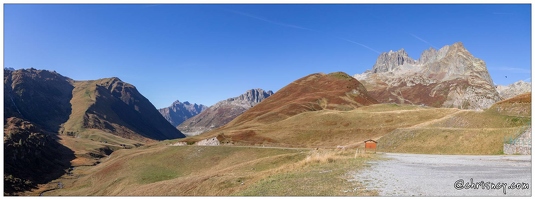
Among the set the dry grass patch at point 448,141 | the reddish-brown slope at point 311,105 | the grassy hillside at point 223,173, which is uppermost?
the reddish-brown slope at point 311,105

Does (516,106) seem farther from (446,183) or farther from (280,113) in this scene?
(280,113)

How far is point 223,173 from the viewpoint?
1597 inches

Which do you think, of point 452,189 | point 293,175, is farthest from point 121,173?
point 452,189

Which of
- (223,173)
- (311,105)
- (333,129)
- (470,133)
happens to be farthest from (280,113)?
(223,173)

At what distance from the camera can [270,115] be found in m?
158

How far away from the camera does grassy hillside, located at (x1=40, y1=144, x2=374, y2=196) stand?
22.1 meters

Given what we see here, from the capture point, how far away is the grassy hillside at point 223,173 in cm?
2211

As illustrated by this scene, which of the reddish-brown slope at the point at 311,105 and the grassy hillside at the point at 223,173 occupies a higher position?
the reddish-brown slope at the point at 311,105

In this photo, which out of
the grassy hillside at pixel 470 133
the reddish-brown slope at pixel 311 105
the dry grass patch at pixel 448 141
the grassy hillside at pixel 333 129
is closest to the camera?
the dry grass patch at pixel 448 141

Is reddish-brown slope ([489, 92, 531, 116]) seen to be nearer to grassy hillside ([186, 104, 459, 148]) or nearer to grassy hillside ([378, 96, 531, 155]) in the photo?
grassy hillside ([378, 96, 531, 155])

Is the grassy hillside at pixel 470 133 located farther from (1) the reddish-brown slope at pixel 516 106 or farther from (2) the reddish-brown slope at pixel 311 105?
(2) the reddish-brown slope at pixel 311 105

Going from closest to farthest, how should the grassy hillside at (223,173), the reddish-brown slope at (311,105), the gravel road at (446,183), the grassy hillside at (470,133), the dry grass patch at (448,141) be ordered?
the gravel road at (446,183), the grassy hillside at (223,173), the dry grass patch at (448,141), the grassy hillside at (470,133), the reddish-brown slope at (311,105)

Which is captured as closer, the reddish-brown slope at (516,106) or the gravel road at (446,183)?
the gravel road at (446,183)

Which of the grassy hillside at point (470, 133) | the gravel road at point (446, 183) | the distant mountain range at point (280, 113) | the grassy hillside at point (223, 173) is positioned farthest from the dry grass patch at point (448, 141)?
the distant mountain range at point (280, 113)
